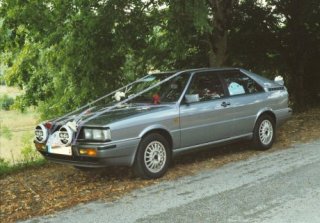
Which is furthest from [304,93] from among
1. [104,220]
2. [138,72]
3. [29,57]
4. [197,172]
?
[104,220]

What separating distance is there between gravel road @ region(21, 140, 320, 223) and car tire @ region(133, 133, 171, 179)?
36 centimetres

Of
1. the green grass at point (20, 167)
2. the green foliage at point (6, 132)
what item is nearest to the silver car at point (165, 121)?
the green grass at point (20, 167)

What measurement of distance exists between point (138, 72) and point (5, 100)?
6.16 meters

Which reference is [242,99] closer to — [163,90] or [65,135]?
[163,90]

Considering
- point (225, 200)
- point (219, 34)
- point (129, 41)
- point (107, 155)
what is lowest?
point (225, 200)

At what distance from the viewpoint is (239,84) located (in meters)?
8.83

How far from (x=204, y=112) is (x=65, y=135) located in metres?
2.35

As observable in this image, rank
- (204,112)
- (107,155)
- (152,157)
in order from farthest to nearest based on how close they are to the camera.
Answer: (204,112) → (152,157) → (107,155)

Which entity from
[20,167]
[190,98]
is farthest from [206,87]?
[20,167]

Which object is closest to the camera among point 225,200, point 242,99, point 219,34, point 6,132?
point 225,200

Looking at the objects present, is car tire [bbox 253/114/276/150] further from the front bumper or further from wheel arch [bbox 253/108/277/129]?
the front bumper

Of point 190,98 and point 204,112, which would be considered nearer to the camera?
point 190,98

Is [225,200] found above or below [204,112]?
below

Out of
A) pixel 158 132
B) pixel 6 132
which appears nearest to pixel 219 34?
pixel 158 132
